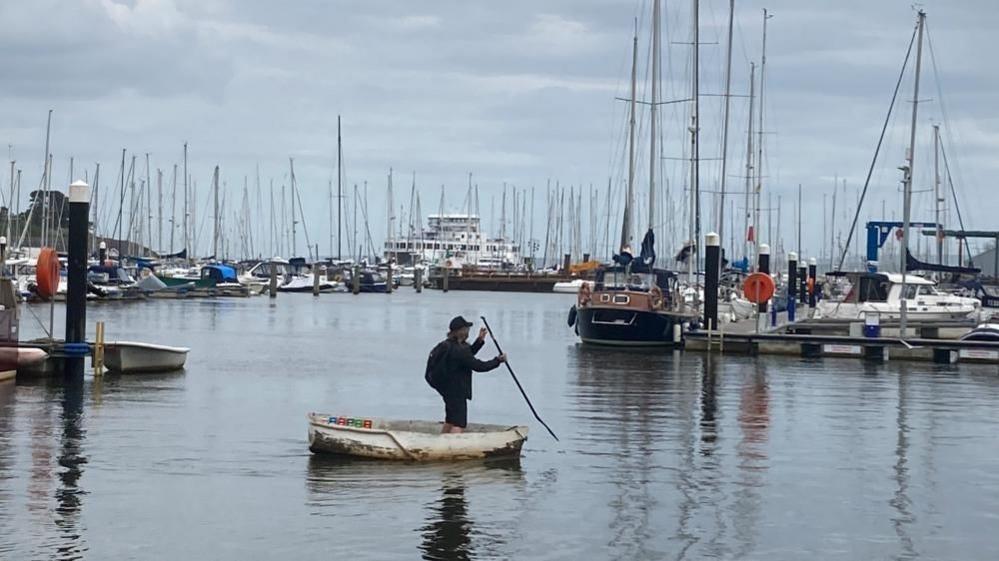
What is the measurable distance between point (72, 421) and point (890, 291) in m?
39.0

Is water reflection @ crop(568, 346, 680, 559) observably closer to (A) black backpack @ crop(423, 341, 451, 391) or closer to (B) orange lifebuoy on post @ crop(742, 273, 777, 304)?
(A) black backpack @ crop(423, 341, 451, 391)

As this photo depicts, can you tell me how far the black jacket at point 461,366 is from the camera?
20.7 meters

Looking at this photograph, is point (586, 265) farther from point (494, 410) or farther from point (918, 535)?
point (918, 535)

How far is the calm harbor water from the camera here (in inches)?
644

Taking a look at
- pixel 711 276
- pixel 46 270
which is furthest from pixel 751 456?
pixel 711 276

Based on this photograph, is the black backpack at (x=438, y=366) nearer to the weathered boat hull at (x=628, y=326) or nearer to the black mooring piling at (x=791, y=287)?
the weathered boat hull at (x=628, y=326)

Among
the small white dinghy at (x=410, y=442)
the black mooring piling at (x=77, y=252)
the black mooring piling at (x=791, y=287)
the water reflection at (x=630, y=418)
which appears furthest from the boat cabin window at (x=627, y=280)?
the small white dinghy at (x=410, y=442)

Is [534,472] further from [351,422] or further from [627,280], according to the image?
[627,280]

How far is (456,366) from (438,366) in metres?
0.27

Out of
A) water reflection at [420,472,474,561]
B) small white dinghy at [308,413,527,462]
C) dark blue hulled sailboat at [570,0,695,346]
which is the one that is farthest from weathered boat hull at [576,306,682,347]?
water reflection at [420,472,474,561]

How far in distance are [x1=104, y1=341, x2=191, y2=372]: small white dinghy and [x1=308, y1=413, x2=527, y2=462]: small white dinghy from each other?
13.7 metres

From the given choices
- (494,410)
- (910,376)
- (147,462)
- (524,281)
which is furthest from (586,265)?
(147,462)

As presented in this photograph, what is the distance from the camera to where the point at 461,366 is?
68.2 feet

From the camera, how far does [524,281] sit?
144375 mm
